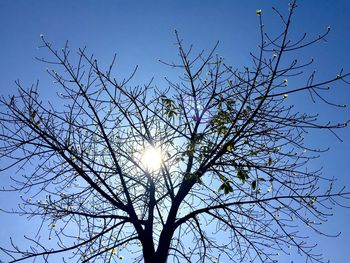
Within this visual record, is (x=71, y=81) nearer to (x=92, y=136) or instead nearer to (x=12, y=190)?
(x=92, y=136)

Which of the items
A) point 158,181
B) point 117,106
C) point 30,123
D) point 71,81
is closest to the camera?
point 30,123

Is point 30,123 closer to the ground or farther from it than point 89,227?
farther from it

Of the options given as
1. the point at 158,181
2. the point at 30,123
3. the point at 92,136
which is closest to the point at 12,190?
the point at 30,123

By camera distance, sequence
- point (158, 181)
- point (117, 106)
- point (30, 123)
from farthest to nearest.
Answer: point (158, 181) < point (117, 106) < point (30, 123)

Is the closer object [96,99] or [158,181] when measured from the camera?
[96,99]

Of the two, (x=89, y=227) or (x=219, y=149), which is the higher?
(x=219, y=149)

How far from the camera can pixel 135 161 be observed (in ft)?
18.9

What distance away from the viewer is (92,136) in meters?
5.71

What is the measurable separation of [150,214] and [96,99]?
6.30ft

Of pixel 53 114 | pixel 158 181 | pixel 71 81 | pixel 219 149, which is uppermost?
pixel 71 81

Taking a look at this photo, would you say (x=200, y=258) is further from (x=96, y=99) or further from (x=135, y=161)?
(x=96, y=99)

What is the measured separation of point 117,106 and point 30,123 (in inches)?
52.9

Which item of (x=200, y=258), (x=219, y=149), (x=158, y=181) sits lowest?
(x=200, y=258)

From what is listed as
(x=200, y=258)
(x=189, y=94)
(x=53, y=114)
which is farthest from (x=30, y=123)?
(x=200, y=258)
